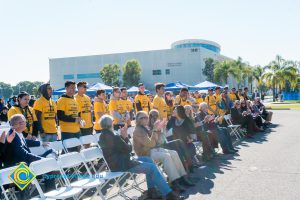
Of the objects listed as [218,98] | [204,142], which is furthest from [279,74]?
[204,142]

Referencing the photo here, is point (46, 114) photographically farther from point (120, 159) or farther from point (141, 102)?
point (141, 102)

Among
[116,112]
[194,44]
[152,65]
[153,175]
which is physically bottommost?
[153,175]

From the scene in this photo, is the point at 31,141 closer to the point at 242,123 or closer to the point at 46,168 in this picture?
the point at 46,168

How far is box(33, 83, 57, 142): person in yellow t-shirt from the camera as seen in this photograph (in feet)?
21.0

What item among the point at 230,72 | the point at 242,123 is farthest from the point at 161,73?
the point at 242,123

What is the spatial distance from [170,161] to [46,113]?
2.74 meters

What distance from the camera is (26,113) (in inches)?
255

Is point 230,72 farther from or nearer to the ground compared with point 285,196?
farther from the ground

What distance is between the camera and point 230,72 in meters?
62.3

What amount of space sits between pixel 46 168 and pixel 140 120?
1.91 m

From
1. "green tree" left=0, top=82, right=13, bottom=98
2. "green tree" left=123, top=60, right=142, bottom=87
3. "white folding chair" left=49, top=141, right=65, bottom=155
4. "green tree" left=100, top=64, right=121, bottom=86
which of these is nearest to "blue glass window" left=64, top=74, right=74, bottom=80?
"green tree" left=100, top=64, right=121, bottom=86

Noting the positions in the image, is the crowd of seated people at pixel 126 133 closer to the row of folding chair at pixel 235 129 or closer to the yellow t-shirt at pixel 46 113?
the yellow t-shirt at pixel 46 113

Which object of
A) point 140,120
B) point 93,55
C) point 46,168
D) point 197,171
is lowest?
point 197,171

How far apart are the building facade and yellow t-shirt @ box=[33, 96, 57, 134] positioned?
6193 centimetres
